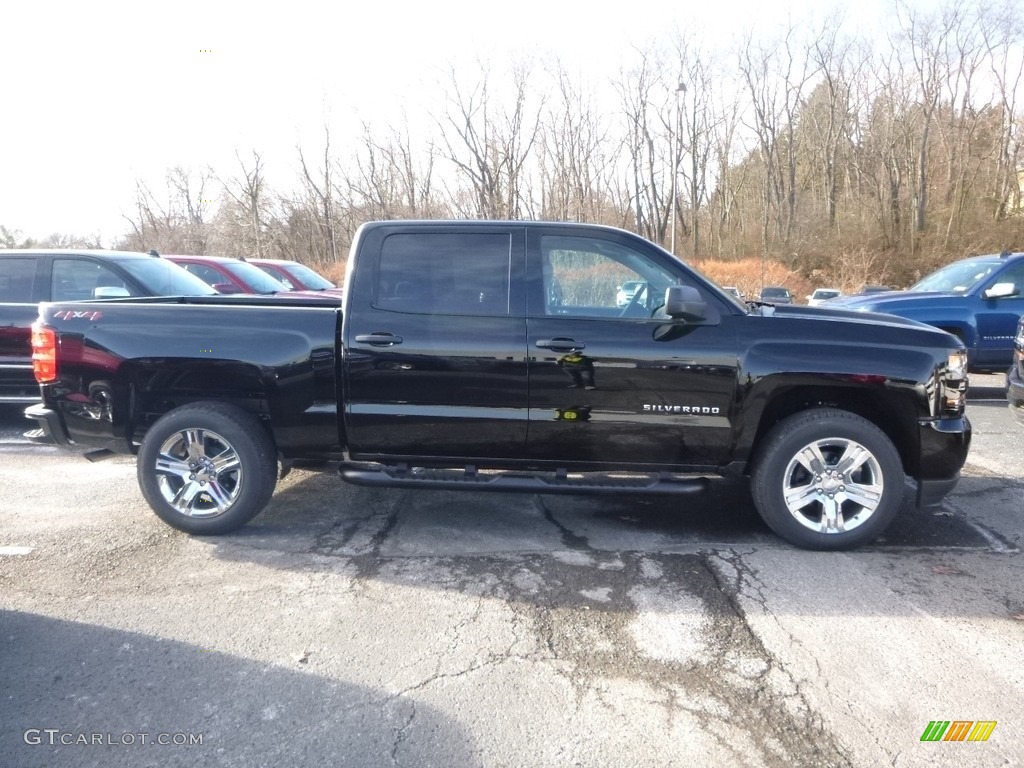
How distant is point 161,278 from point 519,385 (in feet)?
16.5

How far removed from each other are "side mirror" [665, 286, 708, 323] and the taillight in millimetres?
3760

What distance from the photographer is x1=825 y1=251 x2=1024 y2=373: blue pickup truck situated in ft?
29.7

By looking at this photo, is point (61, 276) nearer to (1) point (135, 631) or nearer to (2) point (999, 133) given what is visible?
(1) point (135, 631)

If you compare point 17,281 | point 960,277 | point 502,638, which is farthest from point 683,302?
point 960,277

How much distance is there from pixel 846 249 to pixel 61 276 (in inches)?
1365

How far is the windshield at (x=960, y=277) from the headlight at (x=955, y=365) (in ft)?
18.8

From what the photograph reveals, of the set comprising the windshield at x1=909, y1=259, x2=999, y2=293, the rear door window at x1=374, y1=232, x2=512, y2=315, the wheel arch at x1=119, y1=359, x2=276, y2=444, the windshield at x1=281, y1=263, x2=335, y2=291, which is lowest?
the wheel arch at x1=119, y1=359, x2=276, y2=444

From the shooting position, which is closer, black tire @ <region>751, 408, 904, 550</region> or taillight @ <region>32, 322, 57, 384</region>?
black tire @ <region>751, 408, 904, 550</region>

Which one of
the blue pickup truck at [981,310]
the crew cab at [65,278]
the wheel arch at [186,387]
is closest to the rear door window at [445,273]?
the wheel arch at [186,387]

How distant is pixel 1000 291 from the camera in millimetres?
9008

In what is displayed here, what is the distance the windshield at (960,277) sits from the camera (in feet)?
30.9

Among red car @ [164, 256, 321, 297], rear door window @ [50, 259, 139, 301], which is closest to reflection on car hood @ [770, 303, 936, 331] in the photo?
rear door window @ [50, 259, 139, 301]

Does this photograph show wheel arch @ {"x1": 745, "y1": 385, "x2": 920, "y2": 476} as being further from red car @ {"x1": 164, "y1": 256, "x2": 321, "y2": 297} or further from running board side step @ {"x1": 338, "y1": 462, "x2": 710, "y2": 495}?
red car @ {"x1": 164, "y1": 256, "x2": 321, "y2": 297}

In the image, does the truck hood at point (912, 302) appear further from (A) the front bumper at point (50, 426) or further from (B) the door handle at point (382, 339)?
(A) the front bumper at point (50, 426)
